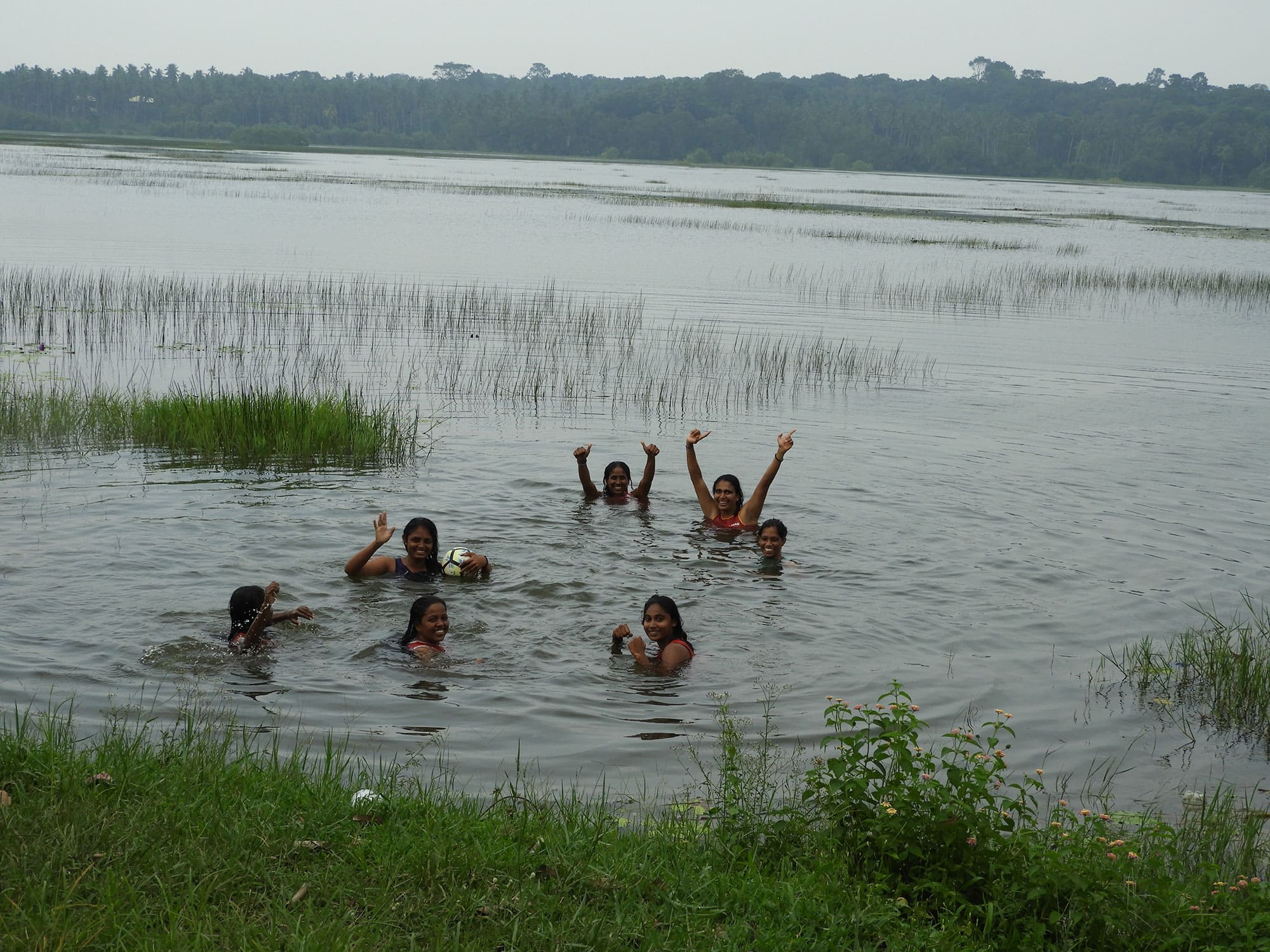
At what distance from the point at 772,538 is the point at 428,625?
13.2ft

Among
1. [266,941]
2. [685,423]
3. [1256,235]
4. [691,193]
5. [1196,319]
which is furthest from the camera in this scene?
[691,193]

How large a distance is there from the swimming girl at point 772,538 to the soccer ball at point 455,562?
9.82 feet

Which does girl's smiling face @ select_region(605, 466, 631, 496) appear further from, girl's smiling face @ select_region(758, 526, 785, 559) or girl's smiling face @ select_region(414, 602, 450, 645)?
girl's smiling face @ select_region(414, 602, 450, 645)

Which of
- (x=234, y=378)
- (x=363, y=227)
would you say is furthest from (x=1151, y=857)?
(x=363, y=227)

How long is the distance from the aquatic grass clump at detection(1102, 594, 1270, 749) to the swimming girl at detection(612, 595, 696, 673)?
3359 mm

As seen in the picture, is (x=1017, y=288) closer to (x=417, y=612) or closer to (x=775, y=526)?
(x=775, y=526)

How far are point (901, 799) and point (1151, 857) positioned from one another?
1.10 m

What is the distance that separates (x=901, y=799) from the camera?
5.44 m

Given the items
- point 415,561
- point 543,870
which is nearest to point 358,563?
point 415,561

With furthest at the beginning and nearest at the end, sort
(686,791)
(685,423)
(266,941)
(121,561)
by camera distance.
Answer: (685,423), (121,561), (686,791), (266,941)

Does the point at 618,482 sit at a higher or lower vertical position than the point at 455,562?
higher

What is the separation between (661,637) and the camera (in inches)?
351

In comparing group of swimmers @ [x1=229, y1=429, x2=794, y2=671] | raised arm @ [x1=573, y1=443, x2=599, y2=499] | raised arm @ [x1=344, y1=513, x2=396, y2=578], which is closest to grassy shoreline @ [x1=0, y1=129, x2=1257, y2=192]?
raised arm @ [x1=573, y1=443, x2=599, y2=499]

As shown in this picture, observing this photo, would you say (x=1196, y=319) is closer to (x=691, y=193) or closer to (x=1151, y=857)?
(x=1151, y=857)
